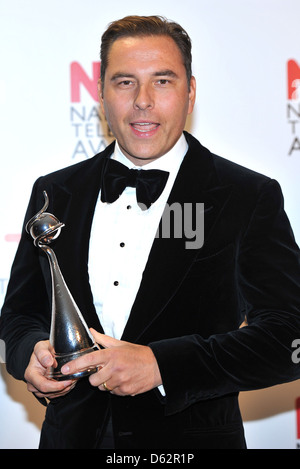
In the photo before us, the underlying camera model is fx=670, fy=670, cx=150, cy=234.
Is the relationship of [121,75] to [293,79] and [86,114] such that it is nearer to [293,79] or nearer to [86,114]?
[86,114]

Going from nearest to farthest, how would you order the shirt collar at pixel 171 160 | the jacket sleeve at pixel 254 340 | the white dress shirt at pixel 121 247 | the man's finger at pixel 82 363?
the man's finger at pixel 82 363 < the jacket sleeve at pixel 254 340 < the white dress shirt at pixel 121 247 < the shirt collar at pixel 171 160

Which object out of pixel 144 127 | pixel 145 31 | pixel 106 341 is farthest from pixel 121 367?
pixel 145 31

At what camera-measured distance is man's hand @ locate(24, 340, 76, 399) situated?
1.33 metres

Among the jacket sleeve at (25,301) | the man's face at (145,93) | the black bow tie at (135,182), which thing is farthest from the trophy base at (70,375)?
the man's face at (145,93)

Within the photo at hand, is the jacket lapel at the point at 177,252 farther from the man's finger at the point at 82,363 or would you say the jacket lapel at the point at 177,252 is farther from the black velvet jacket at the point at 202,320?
the man's finger at the point at 82,363

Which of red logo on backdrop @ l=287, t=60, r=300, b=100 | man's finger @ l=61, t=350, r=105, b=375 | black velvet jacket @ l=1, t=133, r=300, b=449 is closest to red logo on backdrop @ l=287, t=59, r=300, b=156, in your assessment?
red logo on backdrop @ l=287, t=60, r=300, b=100

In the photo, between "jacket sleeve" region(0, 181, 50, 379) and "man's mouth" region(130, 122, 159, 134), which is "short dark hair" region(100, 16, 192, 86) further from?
"jacket sleeve" region(0, 181, 50, 379)

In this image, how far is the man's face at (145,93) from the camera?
158cm

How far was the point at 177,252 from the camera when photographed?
152cm

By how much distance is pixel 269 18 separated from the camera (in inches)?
89.9

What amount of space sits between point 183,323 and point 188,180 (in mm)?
342

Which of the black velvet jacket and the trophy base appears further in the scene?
the black velvet jacket

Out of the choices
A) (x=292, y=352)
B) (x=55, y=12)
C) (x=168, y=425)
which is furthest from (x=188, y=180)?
(x=55, y=12)
